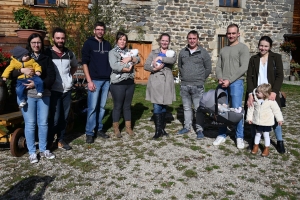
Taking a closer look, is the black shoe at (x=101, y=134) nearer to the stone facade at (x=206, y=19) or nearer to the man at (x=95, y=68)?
the man at (x=95, y=68)

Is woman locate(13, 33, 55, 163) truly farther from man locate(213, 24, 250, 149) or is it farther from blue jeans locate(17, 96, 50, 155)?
man locate(213, 24, 250, 149)

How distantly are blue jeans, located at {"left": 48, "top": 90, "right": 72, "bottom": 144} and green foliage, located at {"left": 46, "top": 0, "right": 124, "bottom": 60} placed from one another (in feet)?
20.8

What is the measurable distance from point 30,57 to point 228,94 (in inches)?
110

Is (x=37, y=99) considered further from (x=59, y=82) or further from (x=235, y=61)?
(x=235, y=61)

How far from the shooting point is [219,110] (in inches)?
162

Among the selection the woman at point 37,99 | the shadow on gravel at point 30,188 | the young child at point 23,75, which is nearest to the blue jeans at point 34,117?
the woman at point 37,99

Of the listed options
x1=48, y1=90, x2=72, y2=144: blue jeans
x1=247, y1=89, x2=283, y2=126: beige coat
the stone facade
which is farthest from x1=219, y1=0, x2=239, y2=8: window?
x1=48, y1=90, x2=72, y2=144: blue jeans

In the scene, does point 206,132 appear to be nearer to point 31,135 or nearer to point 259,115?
point 259,115

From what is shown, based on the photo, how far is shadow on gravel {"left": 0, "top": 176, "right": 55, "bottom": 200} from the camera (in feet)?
9.83

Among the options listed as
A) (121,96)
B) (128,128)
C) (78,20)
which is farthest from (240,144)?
(78,20)

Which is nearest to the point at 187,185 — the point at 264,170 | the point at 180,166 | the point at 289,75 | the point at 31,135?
the point at 180,166

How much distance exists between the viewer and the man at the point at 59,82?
3939 mm

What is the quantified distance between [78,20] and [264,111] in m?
8.58

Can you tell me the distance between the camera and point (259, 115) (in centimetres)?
397
